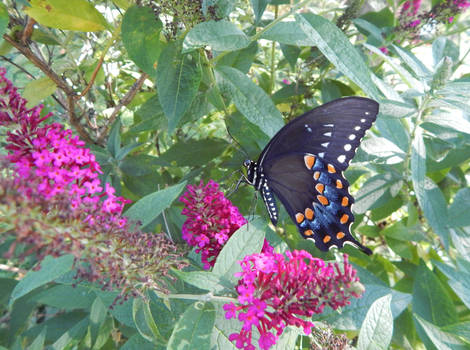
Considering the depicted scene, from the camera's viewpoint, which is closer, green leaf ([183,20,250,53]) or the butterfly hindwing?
green leaf ([183,20,250,53])

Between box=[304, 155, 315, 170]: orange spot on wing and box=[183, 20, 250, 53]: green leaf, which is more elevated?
box=[183, 20, 250, 53]: green leaf

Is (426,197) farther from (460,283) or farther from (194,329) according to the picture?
(194,329)

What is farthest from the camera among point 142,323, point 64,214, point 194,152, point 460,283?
point 194,152

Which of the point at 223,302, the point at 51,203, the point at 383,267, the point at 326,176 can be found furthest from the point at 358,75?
the point at 383,267

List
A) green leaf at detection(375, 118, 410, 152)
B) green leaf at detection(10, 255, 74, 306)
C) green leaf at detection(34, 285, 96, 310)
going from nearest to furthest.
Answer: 1. green leaf at detection(10, 255, 74, 306)
2. green leaf at detection(34, 285, 96, 310)
3. green leaf at detection(375, 118, 410, 152)

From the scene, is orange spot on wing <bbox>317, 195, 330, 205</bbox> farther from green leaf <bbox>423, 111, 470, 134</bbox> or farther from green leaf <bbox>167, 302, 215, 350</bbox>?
green leaf <bbox>167, 302, 215, 350</bbox>

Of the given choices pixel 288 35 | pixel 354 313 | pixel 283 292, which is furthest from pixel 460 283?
pixel 288 35

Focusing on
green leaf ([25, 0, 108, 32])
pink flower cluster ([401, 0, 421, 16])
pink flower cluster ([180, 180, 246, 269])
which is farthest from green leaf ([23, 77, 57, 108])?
pink flower cluster ([401, 0, 421, 16])

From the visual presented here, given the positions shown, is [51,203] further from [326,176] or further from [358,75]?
[326,176]
